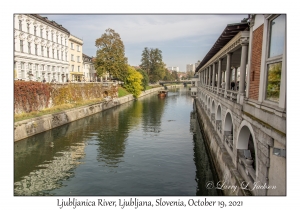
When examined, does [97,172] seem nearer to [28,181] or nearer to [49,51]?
[28,181]

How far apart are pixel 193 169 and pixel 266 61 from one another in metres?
9.94

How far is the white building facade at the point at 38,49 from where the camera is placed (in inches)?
1172

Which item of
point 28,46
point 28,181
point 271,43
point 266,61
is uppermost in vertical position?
point 28,46

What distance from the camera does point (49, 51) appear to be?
36844mm

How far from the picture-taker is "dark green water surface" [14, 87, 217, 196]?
13148 millimetres

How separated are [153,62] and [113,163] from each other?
300 feet

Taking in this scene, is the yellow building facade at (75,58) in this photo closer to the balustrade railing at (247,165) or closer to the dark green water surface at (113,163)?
the dark green water surface at (113,163)

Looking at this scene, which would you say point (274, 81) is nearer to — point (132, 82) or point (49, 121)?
point (49, 121)

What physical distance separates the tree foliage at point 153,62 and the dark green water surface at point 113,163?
7801cm

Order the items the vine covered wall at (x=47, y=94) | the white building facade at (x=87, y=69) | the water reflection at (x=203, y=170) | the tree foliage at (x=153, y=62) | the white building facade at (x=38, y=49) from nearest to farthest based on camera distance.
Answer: the water reflection at (x=203, y=170), the vine covered wall at (x=47, y=94), the white building facade at (x=38, y=49), the white building facade at (x=87, y=69), the tree foliage at (x=153, y=62)

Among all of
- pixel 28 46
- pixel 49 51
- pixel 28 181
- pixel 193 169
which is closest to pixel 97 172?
pixel 28 181

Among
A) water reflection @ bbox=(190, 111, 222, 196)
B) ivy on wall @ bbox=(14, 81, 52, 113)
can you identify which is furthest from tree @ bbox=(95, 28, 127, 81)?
water reflection @ bbox=(190, 111, 222, 196)

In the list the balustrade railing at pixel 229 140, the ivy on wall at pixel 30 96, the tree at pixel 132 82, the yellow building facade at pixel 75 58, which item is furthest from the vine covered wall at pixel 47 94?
the balustrade railing at pixel 229 140

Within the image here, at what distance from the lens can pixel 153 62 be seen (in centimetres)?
10506
